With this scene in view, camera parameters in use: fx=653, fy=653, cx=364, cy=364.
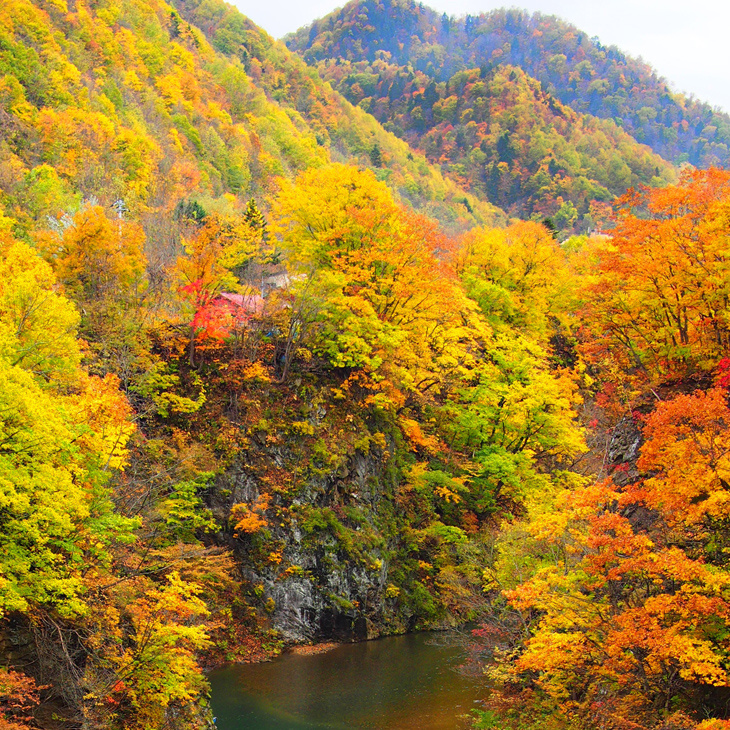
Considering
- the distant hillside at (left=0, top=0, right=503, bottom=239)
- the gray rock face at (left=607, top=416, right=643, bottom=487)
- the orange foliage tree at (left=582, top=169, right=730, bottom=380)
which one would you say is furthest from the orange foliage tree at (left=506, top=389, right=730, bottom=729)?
the distant hillside at (left=0, top=0, right=503, bottom=239)

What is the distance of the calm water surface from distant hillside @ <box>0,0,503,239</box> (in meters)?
16.8

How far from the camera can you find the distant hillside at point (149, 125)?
4503cm

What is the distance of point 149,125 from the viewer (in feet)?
211

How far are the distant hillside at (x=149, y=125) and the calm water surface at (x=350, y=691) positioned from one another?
16751 mm

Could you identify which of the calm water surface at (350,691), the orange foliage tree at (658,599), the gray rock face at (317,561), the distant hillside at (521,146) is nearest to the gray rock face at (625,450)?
the orange foliage tree at (658,599)

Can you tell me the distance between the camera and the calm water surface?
17.4m

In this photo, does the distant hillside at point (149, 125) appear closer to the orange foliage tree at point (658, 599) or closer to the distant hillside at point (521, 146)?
the distant hillside at point (521, 146)

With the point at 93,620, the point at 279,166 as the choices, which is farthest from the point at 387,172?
the point at 93,620

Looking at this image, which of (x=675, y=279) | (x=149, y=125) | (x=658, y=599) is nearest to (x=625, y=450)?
(x=675, y=279)

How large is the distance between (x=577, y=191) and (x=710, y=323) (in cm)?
10351

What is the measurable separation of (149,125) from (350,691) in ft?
195

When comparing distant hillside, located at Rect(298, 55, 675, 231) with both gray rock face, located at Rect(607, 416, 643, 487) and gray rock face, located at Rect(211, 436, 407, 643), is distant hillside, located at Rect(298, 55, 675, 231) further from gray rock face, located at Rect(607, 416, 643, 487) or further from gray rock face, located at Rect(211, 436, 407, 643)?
gray rock face, located at Rect(607, 416, 643, 487)

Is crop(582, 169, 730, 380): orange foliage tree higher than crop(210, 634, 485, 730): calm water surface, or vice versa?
crop(582, 169, 730, 380): orange foliage tree

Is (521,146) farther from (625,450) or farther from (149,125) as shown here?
(625,450)
